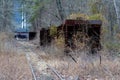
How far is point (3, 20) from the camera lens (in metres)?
38.2

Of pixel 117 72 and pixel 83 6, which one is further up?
pixel 83 6

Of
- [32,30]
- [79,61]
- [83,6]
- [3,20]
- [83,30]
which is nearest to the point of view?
[79,61]

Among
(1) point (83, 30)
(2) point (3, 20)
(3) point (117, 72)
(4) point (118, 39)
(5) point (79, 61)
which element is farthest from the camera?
(2) point (3, 20)

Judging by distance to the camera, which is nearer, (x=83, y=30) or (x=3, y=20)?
(x=83, y=30)

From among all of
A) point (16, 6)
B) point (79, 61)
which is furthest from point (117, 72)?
point (16, 6)

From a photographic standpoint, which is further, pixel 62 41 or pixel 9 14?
pixel 9 14

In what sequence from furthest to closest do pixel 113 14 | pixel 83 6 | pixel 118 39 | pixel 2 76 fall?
pixel 83 6, pixel 113 14, pixel 118 39, pixel 2 76

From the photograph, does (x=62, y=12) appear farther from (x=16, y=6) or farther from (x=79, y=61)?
(x=79, y=61)

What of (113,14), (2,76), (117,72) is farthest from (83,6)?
(2,76)

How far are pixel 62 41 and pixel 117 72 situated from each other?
29.6 ft

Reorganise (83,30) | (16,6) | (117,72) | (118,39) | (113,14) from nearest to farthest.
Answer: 1. (117,72)
2. (83,30)
3. (118,39)
4. (113,14)
5. (16,6)

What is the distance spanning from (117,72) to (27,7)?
3022cm

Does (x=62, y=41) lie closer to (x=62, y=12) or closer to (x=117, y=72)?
(x=117, y=72)

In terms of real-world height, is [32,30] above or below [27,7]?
below
